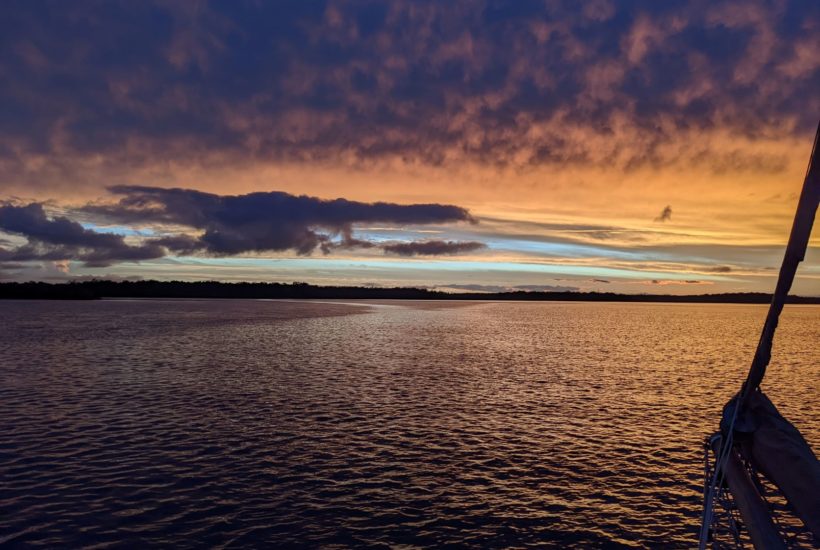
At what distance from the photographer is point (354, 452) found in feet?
88.8

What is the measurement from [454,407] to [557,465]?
13.3 metres

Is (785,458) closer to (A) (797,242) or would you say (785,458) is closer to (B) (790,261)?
(B) (790,261)

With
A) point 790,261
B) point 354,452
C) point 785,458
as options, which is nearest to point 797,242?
point 790,261

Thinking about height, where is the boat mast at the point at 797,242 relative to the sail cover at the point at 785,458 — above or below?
above

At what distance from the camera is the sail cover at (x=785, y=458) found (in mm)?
9250

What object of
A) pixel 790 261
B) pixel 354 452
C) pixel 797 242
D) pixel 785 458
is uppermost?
pixel 797 242

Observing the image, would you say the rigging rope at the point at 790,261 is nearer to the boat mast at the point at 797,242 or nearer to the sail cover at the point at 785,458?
the boat mast at the point at 797,242

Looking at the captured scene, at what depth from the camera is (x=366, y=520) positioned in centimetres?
1919

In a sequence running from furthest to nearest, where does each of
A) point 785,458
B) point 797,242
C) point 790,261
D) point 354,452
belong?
1. point 354,452
2. point 785,458
3. point 790,261
4. point 797,242

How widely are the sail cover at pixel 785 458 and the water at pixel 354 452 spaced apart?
9.26 meters

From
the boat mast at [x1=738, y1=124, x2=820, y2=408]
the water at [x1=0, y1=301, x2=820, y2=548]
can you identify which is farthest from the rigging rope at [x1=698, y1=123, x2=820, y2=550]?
the water at [x1=0, y1=301, x2=820, y2=548]

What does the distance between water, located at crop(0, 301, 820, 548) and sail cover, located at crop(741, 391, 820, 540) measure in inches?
364

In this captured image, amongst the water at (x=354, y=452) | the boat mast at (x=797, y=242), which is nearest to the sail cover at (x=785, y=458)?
the boat mast at (x=797, y=242)

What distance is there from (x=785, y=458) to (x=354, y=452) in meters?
20.4
